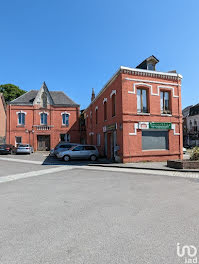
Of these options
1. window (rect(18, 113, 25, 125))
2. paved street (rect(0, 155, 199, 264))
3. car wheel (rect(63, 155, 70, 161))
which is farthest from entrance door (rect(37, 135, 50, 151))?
paved street (rect(0, 155, 199, 264))

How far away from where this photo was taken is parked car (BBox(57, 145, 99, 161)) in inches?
622

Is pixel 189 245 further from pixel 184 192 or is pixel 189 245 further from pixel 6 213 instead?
pixel 6 213

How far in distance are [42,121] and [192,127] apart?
42000 mm

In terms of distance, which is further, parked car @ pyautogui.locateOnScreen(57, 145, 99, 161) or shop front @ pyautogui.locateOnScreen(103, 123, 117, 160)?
parked car @ pyautogui.locateOnScreen(57, 145, 99, 161)

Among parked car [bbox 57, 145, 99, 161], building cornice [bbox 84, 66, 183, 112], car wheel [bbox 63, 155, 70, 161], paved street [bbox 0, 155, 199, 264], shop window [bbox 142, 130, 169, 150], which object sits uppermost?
building cornice [bbox 84, 66, 183, 112]

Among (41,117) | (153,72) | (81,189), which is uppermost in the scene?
(153,72)

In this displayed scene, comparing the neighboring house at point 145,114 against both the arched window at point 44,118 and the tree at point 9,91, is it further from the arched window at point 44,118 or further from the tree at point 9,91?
the tree at point 9,91

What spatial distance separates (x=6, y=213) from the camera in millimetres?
4434

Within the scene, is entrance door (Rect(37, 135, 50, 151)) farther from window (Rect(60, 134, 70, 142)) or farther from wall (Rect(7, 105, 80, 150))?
window (Rect(60, 134, 70, 142))

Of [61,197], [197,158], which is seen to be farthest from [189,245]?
[197,158]

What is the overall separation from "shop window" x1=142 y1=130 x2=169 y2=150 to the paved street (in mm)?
7864

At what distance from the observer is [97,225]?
3.74 metres

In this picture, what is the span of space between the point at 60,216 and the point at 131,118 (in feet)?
35.1

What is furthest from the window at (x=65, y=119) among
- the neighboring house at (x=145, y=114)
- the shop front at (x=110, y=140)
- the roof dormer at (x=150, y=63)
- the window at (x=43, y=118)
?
the roof dormer at (x=150, y=63)
